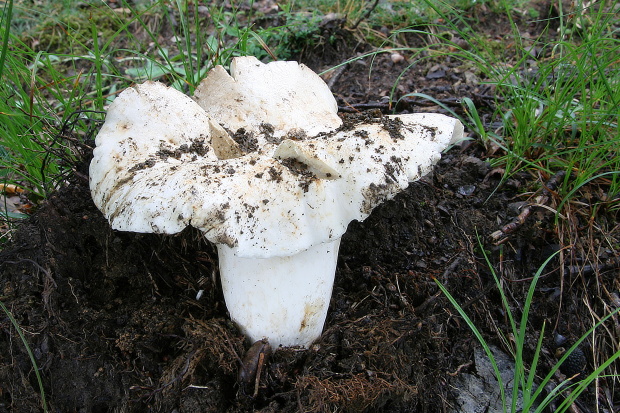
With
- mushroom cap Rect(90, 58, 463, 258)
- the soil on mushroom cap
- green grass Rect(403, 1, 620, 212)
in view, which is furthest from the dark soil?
mushroom cap Rect(90, 58, 463, 258)

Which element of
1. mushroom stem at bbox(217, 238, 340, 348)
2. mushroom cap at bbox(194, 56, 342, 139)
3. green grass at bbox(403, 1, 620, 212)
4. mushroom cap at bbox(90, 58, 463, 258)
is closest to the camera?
mushroom cap at bbox(90, 58, 463, 258)

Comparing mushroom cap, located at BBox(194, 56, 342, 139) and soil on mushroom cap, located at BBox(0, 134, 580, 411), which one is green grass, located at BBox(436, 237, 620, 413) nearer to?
soil on mushroom cap, located at BBox(0, 134, 580, 411)

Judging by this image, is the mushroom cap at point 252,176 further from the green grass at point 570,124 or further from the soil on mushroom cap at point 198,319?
the green grass at point 570,124

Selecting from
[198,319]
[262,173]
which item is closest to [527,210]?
[262,173]

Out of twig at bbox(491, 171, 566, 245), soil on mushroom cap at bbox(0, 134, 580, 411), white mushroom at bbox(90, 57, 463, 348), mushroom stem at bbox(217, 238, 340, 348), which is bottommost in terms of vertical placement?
soil on mushroom cap at bbox(0, 134, 580, 411)

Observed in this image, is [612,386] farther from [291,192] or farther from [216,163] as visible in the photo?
[216,163]

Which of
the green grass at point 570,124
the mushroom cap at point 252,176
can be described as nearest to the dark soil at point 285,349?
the green grass at point 570,124

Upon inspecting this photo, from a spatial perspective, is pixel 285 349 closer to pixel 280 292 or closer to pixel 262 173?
pixel 280 292
